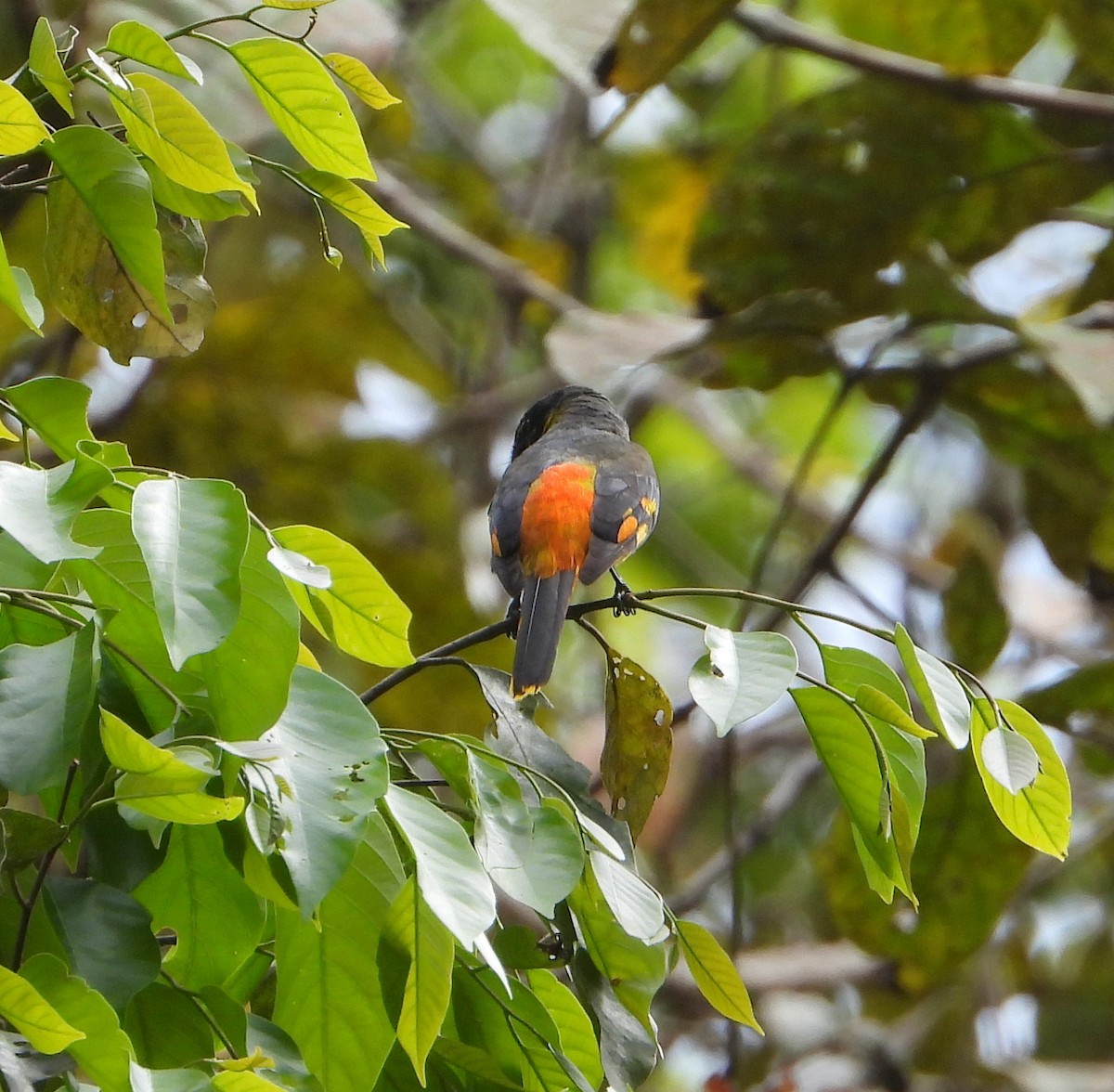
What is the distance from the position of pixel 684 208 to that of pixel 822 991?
123 inches

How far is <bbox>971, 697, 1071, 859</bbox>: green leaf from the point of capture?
163cm

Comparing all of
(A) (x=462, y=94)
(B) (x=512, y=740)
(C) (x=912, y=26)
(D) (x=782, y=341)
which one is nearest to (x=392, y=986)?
(B) (x=512, y=740)

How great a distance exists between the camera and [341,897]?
1.53 m

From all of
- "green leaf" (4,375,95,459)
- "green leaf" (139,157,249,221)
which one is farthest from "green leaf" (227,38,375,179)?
"green leaf" (4,375,95,459)

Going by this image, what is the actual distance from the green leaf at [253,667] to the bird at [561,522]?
44.9 inches

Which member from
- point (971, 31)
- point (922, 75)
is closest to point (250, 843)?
point (971, 31)

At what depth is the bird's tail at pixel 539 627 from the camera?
240cm

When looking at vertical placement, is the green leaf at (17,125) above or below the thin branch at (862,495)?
above

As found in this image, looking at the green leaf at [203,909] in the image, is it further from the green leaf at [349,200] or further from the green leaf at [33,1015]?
the green leaf at [349,200]

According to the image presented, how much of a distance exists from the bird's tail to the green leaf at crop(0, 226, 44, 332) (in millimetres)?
860

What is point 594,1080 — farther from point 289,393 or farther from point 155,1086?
point 289,393

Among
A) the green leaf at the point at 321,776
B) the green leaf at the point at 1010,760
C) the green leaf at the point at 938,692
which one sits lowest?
the green leaf at the point at 321,776

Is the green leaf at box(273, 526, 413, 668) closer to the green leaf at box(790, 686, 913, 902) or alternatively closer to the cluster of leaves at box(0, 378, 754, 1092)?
the cluster of leaves at box(0, 378, 754, 1092)

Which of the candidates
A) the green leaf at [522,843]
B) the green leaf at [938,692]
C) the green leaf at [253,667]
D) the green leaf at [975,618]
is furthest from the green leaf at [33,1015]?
the green leaf at [975,618]
